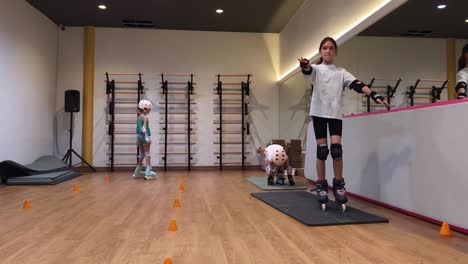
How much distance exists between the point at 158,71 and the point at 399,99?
5.62 meters

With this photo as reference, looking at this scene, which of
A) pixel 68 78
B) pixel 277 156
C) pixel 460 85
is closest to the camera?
pixel 460 85

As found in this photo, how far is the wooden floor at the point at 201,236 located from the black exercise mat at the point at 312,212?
0.08 m

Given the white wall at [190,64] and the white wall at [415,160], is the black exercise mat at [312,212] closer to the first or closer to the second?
the white wall at [415,160]

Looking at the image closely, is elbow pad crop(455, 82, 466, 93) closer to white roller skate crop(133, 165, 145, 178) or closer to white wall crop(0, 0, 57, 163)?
white roller skate crop(133, 165, 145, 178)

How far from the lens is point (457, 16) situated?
8.70 ft

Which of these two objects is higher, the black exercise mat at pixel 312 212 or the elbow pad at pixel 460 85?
the elbow pad at pixel 460 85

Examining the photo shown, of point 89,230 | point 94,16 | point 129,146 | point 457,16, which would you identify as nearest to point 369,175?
point 457,16

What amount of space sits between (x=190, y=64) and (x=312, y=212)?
569 cm

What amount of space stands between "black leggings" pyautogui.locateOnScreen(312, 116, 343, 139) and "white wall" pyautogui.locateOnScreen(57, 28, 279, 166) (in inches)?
192

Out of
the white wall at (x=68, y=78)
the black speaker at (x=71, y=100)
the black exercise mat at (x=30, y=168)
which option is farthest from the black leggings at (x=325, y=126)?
the white wall at (x=68, y=78)

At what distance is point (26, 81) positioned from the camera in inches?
241

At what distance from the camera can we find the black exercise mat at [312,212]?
2.50 metres

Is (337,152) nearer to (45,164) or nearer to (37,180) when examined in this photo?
(37,180)

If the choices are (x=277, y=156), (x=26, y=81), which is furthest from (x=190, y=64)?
(x=277, y=156)
